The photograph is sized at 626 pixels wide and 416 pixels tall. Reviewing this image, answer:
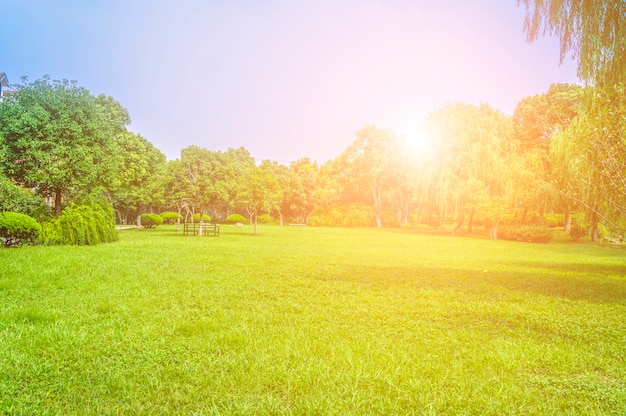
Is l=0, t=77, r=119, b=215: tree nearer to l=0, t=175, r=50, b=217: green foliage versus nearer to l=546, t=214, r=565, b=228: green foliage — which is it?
l=0, t=175, r=50, b=217: green foliage

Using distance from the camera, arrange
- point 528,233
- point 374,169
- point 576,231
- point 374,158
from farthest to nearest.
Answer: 1. point 374,158
2. point 374,169
3. point 576,231
4. point 528,233

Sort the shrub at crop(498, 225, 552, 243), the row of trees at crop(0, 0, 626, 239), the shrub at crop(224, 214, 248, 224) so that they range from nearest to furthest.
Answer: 1. the row of trees at crop(0, 0, 626, 239)
2. the shrub at crop(498, 225, 552, 243)
3. the shrub at crop(224, 214, 248, 224)

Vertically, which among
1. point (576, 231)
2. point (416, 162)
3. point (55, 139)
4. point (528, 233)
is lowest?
point (528, 233)

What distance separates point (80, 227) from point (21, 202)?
3.33 meters

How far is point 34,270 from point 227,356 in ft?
26.3

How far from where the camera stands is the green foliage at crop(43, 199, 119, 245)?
50.7 feet

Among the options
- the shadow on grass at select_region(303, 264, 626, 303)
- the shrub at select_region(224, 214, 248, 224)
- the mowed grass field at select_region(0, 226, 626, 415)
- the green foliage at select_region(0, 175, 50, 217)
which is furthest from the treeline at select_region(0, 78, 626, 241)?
the mowed grass field at select_region(0, 226, 626, 415)

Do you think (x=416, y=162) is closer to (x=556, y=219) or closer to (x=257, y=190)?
(x=257, y=190)

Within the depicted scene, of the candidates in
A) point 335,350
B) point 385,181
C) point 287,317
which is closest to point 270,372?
point 335,350

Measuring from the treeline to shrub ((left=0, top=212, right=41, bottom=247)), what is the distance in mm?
1192

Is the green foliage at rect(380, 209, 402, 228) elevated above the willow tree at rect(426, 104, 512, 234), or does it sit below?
below

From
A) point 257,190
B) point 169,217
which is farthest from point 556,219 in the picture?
point 169,217

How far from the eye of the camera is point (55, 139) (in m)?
17.0

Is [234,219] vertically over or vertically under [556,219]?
under
